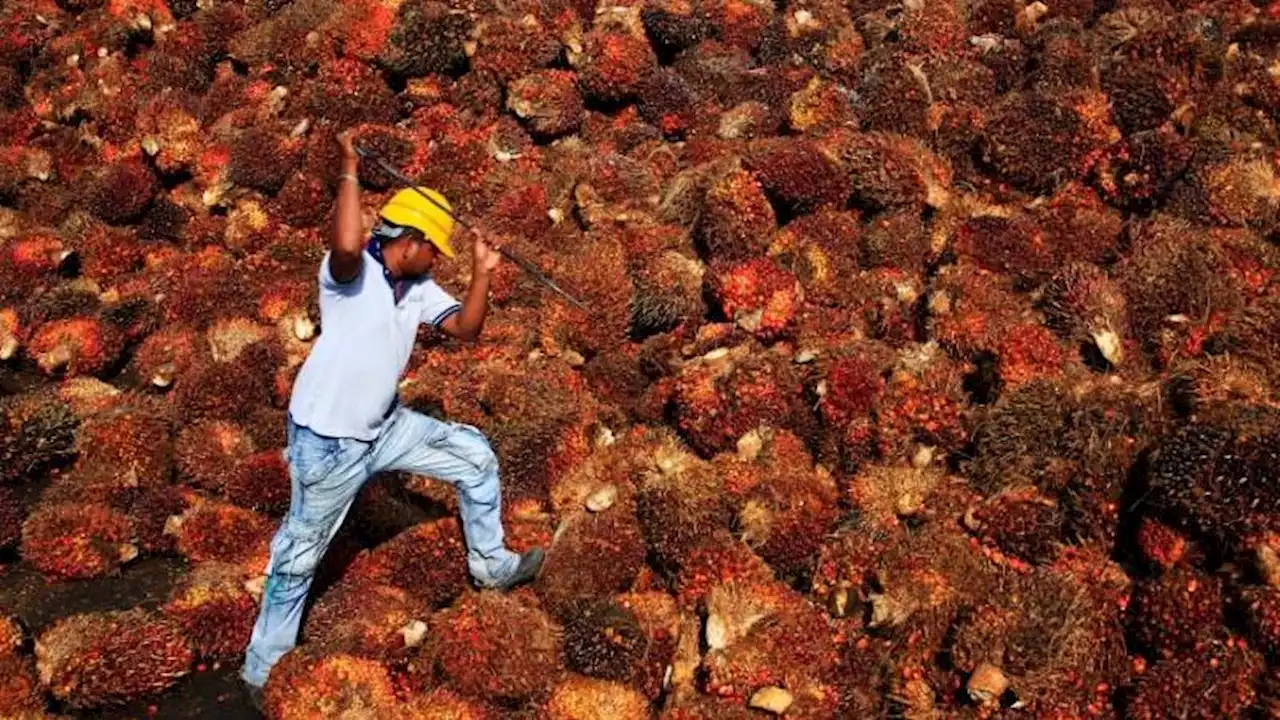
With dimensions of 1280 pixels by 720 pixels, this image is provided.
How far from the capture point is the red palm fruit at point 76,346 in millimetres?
7230

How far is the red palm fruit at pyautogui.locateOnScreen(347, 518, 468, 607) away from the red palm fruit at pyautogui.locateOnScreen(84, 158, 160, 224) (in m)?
4.64

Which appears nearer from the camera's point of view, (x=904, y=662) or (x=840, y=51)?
(x=904, y=662)

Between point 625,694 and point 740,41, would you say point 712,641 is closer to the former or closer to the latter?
point 625,694

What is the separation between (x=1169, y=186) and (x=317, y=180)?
18.4 feet

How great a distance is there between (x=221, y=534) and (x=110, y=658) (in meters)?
0.88

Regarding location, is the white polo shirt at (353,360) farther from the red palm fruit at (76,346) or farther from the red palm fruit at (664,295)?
the red palm fruit at (76,346)

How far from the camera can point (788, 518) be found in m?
5.12

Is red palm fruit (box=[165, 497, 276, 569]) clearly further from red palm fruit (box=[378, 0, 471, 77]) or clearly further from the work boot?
red palm fruit (box=[378, 0, 471, 77])

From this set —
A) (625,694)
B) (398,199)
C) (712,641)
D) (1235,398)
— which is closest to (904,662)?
(712,641)

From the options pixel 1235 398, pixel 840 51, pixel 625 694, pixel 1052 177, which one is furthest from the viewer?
pixel 840 51

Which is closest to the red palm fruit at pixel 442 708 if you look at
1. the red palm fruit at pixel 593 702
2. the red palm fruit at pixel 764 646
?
the red palm fruit at pixel 593 702

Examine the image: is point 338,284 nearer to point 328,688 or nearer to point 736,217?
point 328,688

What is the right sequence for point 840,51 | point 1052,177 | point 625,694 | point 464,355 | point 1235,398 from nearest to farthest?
point 625,694, point 1235,398, point 464,355, point 1052,177, point 840,51

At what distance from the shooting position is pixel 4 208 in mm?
8805
